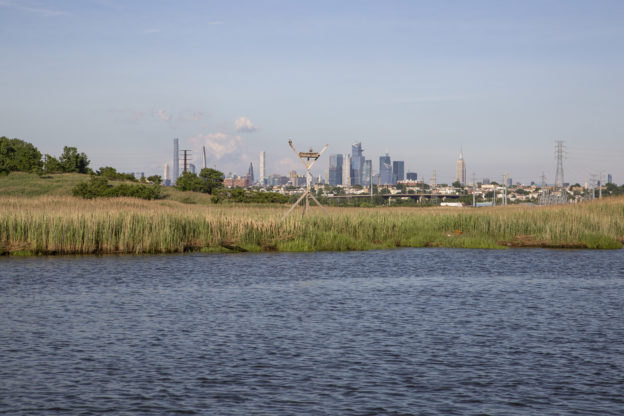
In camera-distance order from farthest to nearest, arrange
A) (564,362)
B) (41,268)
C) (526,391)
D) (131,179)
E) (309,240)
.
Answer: (131,179) → (309,240) → (41,268) → (564,362) → (526,391)

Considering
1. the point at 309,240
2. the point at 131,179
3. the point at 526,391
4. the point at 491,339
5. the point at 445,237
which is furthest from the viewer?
the point at 131,179

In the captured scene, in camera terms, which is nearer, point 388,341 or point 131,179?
point 388,341

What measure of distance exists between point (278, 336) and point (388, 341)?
8.27 ft

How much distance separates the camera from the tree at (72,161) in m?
81.4

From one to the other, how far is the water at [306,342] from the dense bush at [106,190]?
109ft

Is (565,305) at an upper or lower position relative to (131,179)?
lower

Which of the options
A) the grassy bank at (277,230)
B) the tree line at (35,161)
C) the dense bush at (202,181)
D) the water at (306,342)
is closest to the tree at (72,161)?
the tree line at (35,161)

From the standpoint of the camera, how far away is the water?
11.0 metres

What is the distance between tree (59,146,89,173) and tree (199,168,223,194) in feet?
54.3

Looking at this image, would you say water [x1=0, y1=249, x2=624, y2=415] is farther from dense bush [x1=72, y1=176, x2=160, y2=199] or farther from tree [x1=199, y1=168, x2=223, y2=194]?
tree [x1=199, y1=168, x2=223, y2=194]

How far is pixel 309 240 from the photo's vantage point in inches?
1432

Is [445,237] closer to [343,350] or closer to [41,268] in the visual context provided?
[41,268]

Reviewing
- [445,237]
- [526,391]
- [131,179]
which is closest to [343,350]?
[526,391]

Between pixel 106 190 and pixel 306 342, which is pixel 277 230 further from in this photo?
pixel 106 190
